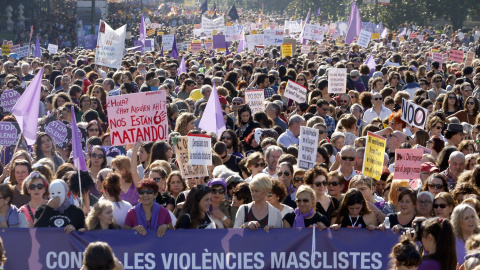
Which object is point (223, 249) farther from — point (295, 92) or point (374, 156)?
point (295, 92)

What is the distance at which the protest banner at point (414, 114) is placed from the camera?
11773 millimetres

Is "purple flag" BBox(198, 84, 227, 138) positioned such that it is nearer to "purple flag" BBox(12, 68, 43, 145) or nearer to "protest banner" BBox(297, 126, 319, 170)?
"protest banner" BBox(297, 126, 319, 170)

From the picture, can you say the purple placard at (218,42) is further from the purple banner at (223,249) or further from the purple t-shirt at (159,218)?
the purple banner at (223,249)

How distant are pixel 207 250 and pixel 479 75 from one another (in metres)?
10.8

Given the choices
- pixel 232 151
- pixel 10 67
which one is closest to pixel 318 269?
pixel 232 151

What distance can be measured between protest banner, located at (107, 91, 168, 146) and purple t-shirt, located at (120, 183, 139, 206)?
2.80 feet

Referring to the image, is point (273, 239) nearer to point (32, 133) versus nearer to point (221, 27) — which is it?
→ point (32, 133)

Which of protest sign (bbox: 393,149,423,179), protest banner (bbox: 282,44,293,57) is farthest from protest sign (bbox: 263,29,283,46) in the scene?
protest sign (bbox: 393,149,423,179)

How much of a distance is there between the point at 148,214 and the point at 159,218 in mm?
103

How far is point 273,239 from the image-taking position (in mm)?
7758

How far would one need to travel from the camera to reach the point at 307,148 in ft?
33.1

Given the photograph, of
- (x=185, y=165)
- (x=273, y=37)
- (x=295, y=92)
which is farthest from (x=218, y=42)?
(x=185, y=165)

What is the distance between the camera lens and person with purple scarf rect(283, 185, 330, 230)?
25.8 feet

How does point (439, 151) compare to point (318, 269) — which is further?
point (439, 151)
